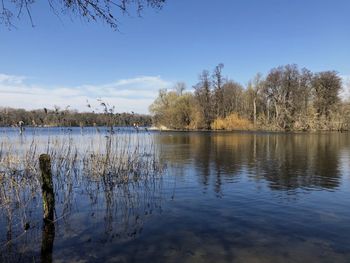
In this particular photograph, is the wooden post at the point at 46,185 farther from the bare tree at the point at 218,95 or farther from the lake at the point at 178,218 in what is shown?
the bare tree at the point at 218,95

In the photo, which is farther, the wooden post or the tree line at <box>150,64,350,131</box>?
the tree line at <box>150,64,350,131</box>

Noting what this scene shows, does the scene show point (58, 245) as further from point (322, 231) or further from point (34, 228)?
point (322, 231)

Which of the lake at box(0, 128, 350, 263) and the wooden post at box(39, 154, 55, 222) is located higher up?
the wooden post at box(39, 154, 55, 222)

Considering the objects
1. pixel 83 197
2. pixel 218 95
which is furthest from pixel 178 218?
pixel 218 95

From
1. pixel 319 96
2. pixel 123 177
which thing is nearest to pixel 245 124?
pixel 319 96

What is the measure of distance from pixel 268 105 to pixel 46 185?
70734 mm

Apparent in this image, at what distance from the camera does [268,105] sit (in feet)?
247

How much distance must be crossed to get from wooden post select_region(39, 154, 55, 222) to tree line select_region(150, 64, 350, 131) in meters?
64.8

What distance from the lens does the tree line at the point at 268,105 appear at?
221 feet

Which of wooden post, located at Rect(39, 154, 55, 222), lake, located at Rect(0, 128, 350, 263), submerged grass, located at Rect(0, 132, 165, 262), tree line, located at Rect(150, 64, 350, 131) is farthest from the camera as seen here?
tree line, located at Rect(150, 64, 350, 131)

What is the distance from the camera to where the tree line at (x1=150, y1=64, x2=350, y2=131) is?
67500 millimetres

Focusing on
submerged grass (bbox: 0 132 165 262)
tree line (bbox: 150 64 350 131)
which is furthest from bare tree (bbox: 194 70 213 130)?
submerged grass (bbox: 0 132 165 262)

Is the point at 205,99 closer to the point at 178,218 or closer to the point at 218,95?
the point at 218,95

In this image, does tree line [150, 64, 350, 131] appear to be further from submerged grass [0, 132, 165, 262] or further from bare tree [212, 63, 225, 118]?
submerged grass [0, 132, 165, 262]
